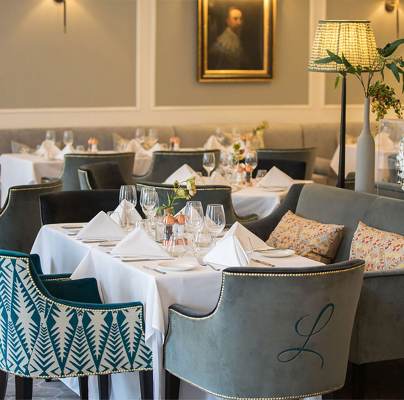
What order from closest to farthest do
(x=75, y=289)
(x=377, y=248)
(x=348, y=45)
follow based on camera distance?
(x=75, y=289)
(x=377, y=248)
(x=348, y=45)

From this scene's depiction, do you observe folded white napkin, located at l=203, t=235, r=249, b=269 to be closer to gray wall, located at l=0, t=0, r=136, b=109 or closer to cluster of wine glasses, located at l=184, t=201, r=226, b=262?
cluster of wine glasses, located at l=184, t=201, r=226, b=262

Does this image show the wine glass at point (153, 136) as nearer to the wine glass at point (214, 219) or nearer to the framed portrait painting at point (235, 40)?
the framed portrait painting at point (235, 40)

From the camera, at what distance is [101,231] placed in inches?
199

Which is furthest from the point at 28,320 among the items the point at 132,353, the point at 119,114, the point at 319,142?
the point at 319,142

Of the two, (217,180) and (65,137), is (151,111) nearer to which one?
(65,137)

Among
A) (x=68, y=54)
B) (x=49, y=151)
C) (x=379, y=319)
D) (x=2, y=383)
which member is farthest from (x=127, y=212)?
(x=68, y=54)

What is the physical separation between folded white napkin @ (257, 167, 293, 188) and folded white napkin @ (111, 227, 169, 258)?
9.60 feet

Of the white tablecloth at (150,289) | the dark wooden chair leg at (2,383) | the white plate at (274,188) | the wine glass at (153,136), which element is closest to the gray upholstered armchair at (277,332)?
the white tablecloth at (150,289)

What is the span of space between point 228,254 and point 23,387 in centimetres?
104

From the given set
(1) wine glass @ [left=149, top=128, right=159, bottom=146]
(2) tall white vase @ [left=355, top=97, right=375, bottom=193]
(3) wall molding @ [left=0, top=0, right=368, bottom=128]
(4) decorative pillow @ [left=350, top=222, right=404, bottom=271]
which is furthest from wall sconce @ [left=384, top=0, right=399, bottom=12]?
(4) decorative pillow @ [left=350, top=222, right=404, bottom=271]

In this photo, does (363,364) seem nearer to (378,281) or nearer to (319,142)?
(378,281)

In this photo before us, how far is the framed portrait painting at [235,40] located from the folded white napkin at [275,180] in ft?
12.1

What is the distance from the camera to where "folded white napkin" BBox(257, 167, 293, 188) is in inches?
295

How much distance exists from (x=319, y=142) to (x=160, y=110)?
1970 millimetres
